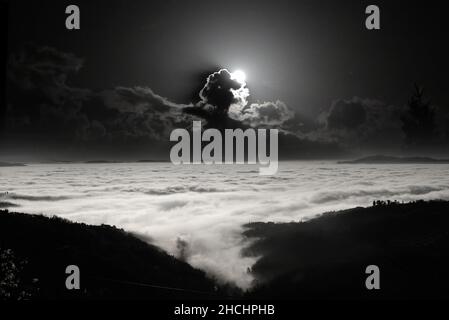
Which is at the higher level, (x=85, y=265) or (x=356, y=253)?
(x=85, y=265)

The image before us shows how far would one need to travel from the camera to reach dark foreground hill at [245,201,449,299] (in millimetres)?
67188

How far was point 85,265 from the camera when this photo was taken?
6806cm

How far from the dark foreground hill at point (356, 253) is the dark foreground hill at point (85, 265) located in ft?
60.4

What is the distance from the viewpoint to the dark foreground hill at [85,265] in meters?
56.0

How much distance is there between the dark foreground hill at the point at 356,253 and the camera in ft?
220

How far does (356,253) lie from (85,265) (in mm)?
65070

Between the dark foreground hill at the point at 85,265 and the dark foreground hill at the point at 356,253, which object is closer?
the dark foreground hill at the point at 85,265

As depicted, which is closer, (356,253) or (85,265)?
(85,265)

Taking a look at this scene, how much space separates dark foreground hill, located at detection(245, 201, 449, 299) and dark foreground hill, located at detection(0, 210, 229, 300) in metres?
18.4

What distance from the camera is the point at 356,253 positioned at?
9025cm

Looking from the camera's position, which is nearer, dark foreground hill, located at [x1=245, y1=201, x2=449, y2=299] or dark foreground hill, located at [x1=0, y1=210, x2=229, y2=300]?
dark foreground hill, located at [x1=0, y1=210, x2=229, y2=300]
